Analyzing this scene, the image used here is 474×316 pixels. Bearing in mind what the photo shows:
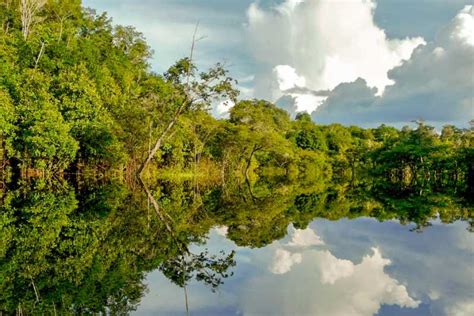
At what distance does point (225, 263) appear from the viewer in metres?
9.86

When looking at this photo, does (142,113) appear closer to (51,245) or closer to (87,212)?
(87,212)

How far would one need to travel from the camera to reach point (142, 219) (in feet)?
49.8

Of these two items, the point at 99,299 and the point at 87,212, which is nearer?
the point at 99,299

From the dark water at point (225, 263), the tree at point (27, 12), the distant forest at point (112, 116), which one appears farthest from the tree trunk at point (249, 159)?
the dark water at point (225, 263)

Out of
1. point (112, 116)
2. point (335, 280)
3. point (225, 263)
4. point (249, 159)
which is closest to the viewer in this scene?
point (335, 280)

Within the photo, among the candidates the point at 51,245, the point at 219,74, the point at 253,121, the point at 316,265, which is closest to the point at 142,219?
the point at 51,245

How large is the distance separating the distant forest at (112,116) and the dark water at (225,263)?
14.9 meters

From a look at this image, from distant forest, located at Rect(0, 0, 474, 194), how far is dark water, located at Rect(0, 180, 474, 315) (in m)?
14.9

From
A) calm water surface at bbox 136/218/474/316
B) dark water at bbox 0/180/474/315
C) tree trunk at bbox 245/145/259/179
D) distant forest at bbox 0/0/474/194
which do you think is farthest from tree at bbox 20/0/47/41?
calm water surface at bbox 136/218/474/316

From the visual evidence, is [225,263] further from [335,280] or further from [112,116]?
[112,116]

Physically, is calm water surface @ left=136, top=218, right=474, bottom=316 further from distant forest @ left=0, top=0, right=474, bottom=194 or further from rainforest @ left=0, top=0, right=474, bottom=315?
distant forest @ left=0, top=0, right=474, bottom=194

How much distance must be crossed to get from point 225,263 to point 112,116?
101ft

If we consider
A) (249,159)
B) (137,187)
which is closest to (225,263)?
(137,187)

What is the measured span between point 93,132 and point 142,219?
21.4 meters
